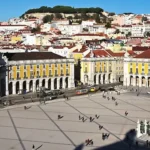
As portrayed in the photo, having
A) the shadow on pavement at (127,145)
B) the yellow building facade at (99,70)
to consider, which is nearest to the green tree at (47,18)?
the yellow building facade at (99,70)

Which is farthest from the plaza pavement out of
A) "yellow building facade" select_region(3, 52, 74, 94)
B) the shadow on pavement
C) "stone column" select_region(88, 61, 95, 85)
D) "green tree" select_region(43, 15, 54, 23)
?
"green tree" select_region(43, 15, 54, 23)

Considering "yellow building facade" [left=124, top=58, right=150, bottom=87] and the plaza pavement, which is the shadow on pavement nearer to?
the plaza pavement

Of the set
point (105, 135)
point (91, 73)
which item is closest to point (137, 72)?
point (91, 73)

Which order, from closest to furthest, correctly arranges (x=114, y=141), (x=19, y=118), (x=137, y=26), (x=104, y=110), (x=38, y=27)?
1. (x=114, y=141)
2. (x=19, y=118)
3. (x=104, y=110)
4. (x=137, y=26)
5. (x=38, y=27)

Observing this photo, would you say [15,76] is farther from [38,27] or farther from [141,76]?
Result: [38,27]

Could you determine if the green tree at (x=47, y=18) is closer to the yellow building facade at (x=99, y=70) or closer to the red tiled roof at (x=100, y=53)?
the red tiled roof at (x=100, y=53)

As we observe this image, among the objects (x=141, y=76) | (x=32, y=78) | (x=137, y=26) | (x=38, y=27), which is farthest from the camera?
(x=38, y=27)

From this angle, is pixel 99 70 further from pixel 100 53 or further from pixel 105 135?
pixel 105 135

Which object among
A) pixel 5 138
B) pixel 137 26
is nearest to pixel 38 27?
pixel 137 26

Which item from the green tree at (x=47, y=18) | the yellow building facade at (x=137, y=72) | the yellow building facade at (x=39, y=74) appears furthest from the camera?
the green tree at (x=47, y=18)
